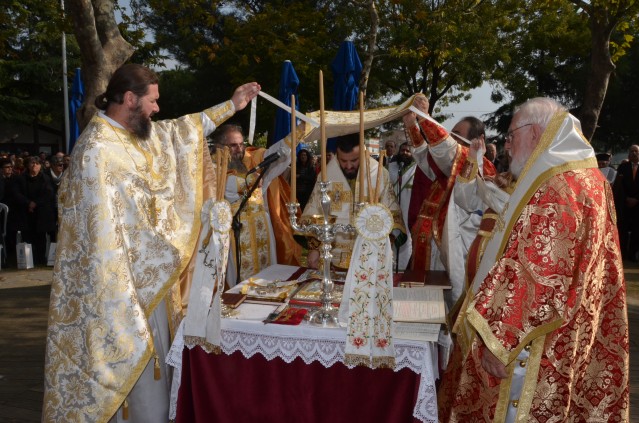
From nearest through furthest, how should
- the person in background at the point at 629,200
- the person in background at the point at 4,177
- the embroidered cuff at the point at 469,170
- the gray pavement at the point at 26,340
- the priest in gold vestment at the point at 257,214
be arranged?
the embroidered cuff at the point at 469,170
the gray pavement at the point at 26,340
the priest in gold vestment at the point at 257,214
the person in background at the point at 4,177
the person in background at the point at 629,200

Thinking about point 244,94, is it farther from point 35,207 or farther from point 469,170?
point 35,207

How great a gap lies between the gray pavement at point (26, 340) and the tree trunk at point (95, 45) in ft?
7.63

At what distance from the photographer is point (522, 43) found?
22547mm

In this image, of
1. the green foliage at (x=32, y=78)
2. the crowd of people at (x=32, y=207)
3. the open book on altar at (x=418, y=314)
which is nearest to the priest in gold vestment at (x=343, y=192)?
the open book on altar at (x=418, y=314)

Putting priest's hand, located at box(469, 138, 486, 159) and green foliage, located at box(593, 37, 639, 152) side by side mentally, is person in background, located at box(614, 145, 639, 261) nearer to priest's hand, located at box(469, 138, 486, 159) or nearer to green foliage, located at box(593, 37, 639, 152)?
priest's hand, located at box(469, 138, 486, 159)

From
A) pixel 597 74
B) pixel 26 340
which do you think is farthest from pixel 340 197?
pixel 597 74

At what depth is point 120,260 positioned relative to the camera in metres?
3.22

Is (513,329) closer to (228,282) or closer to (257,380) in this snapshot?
(257,380)

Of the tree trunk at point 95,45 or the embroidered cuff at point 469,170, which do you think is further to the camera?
the tree trunk at point 95,45

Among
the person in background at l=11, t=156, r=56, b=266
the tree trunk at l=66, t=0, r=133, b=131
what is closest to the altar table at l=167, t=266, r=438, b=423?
the tree trunk at l=66, t=0, r=133, b=131

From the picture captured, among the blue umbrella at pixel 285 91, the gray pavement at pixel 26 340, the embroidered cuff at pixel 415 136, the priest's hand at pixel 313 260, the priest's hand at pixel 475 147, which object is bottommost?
the gray pavement at pixel 26 340

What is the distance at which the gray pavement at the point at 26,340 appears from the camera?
4.46m

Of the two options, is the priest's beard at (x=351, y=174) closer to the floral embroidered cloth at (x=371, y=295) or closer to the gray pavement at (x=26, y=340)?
the floral embroidered cloth at (x=371, y=295)

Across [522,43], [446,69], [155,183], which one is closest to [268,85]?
[446,69]
